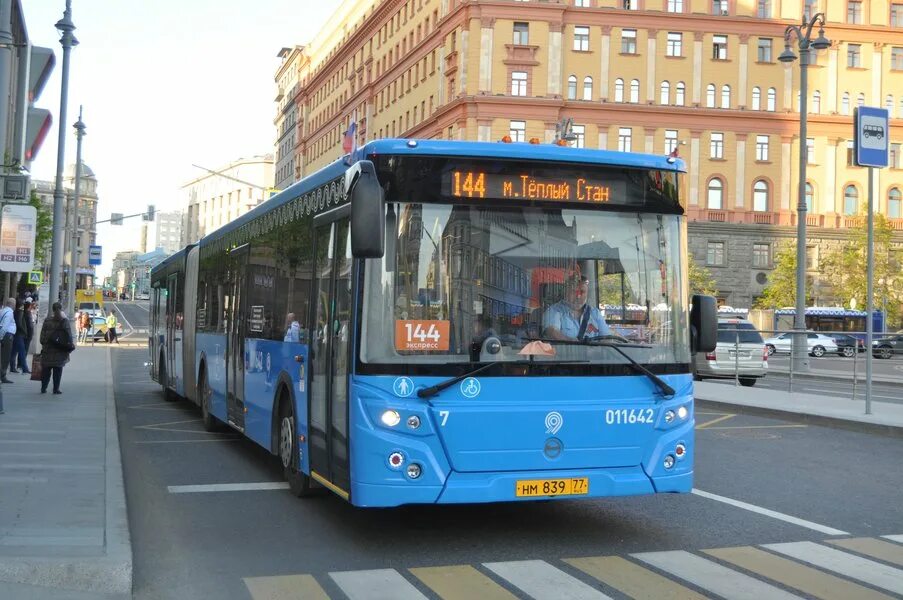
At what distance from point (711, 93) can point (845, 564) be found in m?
68.6

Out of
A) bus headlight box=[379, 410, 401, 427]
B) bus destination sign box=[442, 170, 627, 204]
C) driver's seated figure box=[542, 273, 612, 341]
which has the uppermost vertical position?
bus destination sign box=[442, 170, 627, 204]

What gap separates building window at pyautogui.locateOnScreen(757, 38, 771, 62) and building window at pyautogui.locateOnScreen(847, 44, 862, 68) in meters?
5.43

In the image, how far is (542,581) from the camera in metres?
6.63

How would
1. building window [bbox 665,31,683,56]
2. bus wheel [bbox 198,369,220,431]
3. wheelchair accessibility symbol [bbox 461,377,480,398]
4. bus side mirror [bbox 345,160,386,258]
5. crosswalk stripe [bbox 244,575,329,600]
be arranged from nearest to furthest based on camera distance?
crosswalk stripe [bbox 244,575,329,600]
bus side mirror [bbox 345,160,386,258]
wheelchair accessibility symbol [bbox 461,377,480,398]
bus wheel [bbox 198,369,220,431]
building window [bbox 665,31,683,56]

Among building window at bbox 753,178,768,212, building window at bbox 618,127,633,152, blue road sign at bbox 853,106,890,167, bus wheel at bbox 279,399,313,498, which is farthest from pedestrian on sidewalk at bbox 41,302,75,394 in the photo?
building window at bbox 753,178,768,212

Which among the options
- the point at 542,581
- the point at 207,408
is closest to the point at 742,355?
the point at 207,408

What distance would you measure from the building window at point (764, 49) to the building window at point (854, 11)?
5873 millimetres

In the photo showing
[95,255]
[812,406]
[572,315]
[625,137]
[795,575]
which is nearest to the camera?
[795,575]

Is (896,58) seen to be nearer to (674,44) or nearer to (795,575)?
(674,44)

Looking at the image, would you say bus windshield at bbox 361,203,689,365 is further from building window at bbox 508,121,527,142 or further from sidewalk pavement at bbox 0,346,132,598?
building window at bbox 508,121,527,142

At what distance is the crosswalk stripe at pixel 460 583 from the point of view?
20.6 feet

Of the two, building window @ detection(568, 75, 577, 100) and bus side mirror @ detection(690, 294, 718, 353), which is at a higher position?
building window @ detection(568, 75, 577, 100)

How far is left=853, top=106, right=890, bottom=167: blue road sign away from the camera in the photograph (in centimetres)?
1656

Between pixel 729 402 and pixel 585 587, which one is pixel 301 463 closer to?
pixel 585 587
